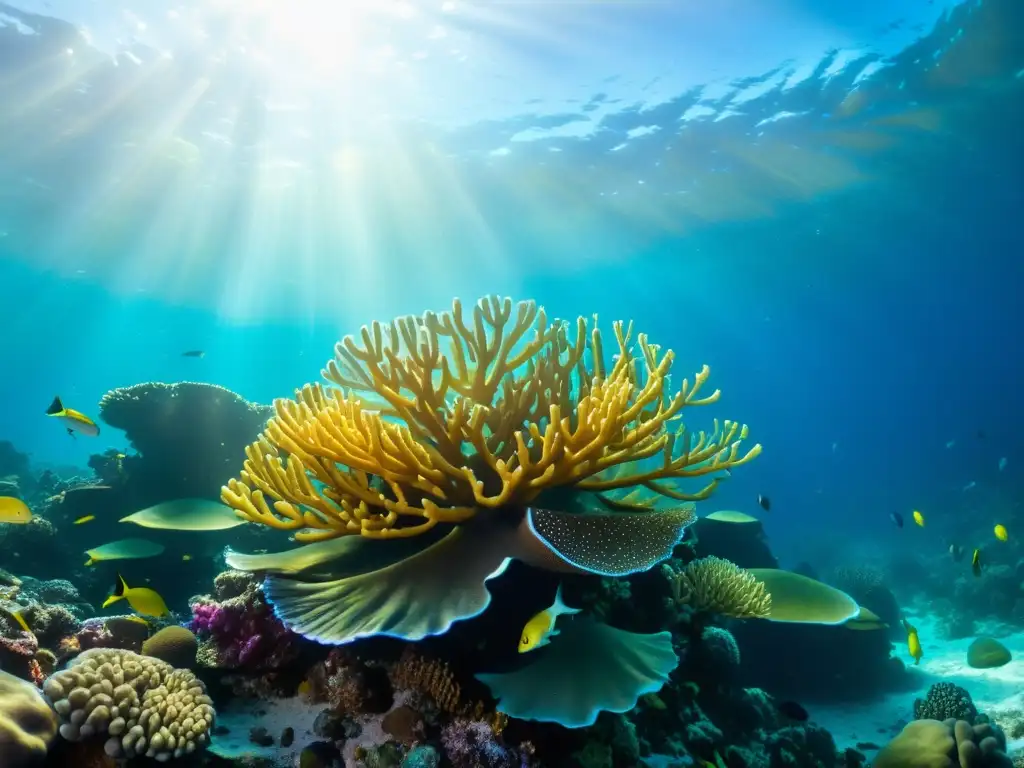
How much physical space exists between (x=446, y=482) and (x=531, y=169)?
86.1ft

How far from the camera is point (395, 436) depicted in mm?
3061

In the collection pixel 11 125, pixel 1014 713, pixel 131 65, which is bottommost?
pixel 1014 713

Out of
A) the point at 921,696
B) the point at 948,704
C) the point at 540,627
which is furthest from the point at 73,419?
the point at 921,696

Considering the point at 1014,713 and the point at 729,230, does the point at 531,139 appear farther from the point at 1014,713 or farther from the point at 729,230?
the point at 1014,713

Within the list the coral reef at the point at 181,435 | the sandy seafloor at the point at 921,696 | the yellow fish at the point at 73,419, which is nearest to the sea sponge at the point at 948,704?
the sandy seafloor at the point at 921,696

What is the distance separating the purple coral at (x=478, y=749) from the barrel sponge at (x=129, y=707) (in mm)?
1243

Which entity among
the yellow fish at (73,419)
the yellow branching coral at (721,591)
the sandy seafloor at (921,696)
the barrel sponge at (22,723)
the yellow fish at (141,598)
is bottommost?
the sandy seafloor at (921,696)

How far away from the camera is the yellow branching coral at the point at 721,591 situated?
4793mm

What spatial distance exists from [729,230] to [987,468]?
80.4 ft

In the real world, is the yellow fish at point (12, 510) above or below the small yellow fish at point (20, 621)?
above

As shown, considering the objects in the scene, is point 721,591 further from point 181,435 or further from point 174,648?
point 181,435

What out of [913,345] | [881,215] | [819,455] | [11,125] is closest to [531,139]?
[11,125]

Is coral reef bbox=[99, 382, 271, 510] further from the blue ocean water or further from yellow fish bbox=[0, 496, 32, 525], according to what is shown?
the blue ocean water

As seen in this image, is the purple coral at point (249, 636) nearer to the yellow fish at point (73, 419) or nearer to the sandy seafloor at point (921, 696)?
the yellow fish at point (73, 419)
